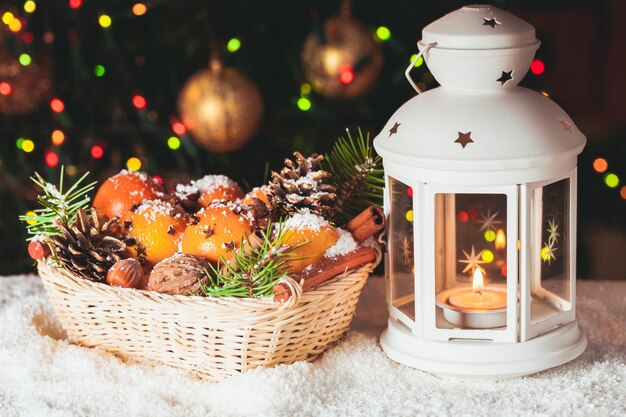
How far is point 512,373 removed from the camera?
1154mm

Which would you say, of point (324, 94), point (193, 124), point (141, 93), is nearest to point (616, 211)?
point (324, 94)

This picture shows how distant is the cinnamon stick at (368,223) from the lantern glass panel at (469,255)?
79mm

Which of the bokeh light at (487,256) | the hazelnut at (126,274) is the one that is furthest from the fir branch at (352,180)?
the hazelnut at (126,274)

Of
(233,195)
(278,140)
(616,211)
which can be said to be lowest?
(616,211)

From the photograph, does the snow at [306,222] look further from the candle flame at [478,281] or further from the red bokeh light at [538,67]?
the red bokeh light at [538,67]

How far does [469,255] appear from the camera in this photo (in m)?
1.26

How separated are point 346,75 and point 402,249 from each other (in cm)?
97

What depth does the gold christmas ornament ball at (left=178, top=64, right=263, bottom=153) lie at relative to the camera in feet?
7.09

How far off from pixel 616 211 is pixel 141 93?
1.36 m

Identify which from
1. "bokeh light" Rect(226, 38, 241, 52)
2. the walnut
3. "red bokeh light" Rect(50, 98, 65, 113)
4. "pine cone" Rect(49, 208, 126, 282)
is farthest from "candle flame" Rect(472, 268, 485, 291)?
"red bokeh light" Rect(50, 98, 65, 113)

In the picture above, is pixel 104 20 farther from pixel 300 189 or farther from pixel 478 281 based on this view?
pixel 478 281

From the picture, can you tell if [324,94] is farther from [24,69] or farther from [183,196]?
[183,196]

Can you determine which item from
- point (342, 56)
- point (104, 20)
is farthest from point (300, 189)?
point (104, 20)

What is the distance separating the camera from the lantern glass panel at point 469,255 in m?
1.23
